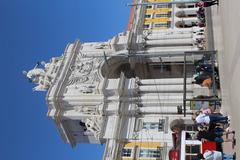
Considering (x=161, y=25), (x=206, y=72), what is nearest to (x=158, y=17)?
(x=161, y=25)

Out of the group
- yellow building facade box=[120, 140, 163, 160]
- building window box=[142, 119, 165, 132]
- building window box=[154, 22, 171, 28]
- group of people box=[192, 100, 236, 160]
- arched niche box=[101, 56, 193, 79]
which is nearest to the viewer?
group of people box=[192, 100, 236, 160]

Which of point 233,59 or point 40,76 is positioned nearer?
point 233,59

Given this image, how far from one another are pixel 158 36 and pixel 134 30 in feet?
12.2

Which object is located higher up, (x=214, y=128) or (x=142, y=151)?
(x=142, y=151)

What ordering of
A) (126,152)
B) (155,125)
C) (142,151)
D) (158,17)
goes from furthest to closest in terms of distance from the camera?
(158,17) < (155,125) < (126,152) < (142,151)

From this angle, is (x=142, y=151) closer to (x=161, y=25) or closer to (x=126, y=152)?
(x=126, y=152)

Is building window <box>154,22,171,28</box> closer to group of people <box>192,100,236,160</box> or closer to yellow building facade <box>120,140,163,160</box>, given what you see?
yellow building facade <box>120,140,163,160</box>

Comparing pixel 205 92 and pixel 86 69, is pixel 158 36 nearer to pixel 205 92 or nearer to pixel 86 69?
pixel 86 69

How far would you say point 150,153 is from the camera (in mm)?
37969

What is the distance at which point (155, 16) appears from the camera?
187ft

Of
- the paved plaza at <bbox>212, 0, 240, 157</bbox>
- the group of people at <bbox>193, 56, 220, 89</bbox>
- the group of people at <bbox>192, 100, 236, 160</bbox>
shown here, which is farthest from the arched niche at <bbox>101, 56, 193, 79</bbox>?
the paved plaza at <bbox>212, 0, 240, 157</bbox>

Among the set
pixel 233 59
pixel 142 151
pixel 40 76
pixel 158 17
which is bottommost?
pixel 233 59

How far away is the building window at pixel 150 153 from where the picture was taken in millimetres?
37688

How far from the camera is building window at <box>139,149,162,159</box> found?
3769 centimetres
